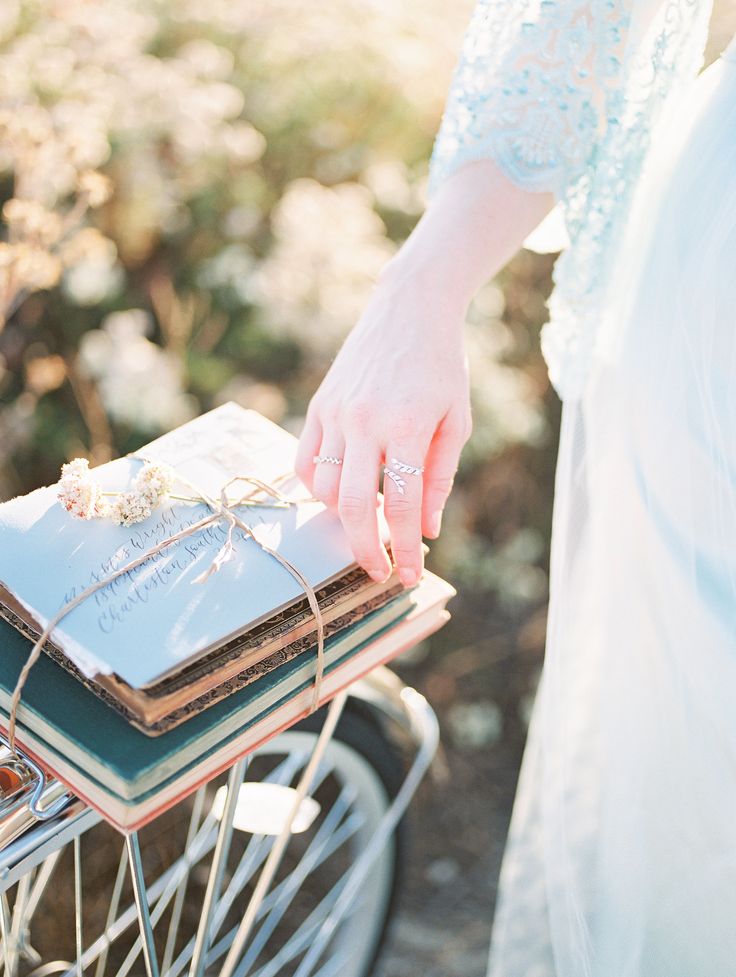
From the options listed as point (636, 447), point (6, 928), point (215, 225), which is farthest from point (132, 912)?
point (215, 225)

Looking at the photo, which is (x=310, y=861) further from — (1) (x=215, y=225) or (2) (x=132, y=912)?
(1) (x=215, y=225)

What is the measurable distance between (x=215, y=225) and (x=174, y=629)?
150cm

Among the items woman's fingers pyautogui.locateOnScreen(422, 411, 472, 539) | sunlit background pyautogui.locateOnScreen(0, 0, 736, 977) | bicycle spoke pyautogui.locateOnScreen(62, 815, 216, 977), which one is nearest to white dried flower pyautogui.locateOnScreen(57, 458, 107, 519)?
woman's fingers pyautogui.locateOnScreen(422, 411, 472, 539)

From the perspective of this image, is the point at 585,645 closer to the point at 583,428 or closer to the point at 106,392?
the point at 583,428

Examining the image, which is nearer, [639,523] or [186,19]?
[639,523]

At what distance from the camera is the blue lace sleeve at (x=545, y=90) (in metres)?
0.92

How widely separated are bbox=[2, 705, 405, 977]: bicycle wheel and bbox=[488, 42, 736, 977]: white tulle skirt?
0.28m

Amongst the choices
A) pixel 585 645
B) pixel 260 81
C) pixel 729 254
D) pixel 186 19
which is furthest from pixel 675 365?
pixel 186 19

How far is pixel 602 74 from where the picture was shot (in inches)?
36.9

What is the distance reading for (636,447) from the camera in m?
1.04

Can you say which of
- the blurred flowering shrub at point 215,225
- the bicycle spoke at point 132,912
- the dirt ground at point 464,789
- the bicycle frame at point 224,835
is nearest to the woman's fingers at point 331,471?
the bicycle frame at point 224,835

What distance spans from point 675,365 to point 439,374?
0.29 metres

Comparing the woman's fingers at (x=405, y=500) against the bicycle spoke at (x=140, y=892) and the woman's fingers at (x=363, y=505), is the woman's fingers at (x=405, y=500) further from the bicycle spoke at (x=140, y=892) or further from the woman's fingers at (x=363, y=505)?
the bicycle spoke at (x=140, y=892)

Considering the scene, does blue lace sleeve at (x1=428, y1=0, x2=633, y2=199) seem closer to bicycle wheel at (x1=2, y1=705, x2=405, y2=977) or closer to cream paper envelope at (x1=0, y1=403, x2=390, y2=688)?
cream paper envelope at (x1=0, y1=403, x2=390, y2=688)
